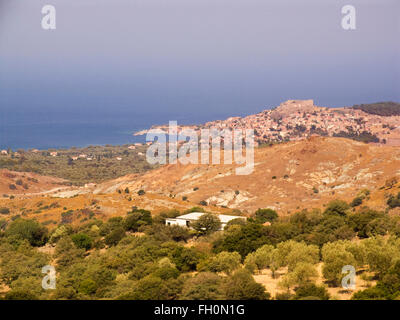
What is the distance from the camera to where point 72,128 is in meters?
130

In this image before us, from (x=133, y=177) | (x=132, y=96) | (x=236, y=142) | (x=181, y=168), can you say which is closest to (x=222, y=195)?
(x=181, y=168)

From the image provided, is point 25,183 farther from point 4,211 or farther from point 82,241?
point 82,241

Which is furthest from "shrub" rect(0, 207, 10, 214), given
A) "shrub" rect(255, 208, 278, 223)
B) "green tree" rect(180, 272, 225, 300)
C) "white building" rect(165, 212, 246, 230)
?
"green tree" rect(180, 272, 225, 300)

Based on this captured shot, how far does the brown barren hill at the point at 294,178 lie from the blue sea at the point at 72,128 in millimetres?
68627

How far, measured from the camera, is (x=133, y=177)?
42.6 metres

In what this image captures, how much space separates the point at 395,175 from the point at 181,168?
642 inches

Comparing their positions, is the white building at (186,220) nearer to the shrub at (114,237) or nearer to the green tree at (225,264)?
the shrub at (114,237)

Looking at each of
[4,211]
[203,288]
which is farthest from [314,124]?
[203,288]

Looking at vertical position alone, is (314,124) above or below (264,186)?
above

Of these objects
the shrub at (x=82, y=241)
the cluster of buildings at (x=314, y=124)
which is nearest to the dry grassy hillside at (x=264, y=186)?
the shrub at (x=82, y=241)

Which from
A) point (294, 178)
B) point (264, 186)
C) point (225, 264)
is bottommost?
point (225, 264)

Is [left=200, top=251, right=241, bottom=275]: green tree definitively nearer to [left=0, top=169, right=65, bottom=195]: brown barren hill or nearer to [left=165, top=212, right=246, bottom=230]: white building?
[left=165, top=212, right=246, bottom=230]: white building

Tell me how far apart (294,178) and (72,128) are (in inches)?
4162

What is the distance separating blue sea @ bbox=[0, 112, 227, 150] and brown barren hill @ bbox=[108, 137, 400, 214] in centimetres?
6863
